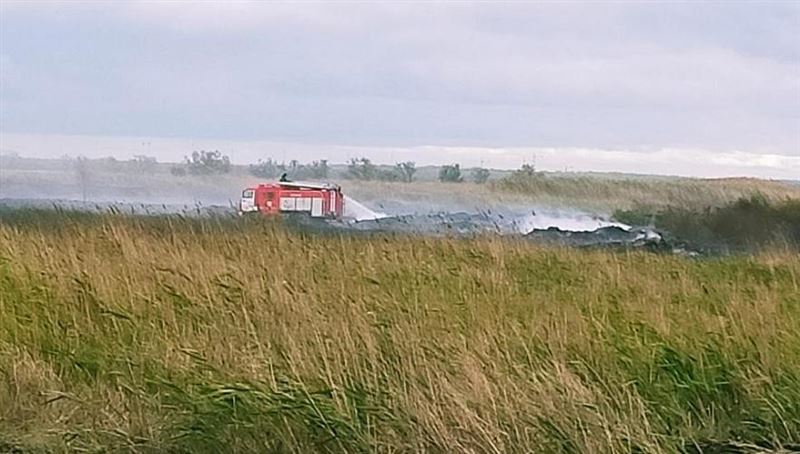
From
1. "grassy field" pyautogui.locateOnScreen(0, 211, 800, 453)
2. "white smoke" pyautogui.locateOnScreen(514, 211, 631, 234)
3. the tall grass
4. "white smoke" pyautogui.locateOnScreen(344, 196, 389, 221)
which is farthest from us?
the tall grass

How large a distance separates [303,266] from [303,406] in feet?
15.5

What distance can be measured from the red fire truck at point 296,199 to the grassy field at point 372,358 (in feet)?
43.9

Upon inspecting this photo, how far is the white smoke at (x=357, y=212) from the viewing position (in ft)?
82.5

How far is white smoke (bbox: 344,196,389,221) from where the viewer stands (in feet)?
82.5

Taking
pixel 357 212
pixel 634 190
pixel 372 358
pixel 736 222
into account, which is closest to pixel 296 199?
pixel 357 212

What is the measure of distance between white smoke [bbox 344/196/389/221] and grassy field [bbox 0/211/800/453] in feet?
47.5

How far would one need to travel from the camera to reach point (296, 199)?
2452 centimetres

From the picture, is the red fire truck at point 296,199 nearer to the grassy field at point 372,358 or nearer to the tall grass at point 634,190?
the tall grass at point 634,190

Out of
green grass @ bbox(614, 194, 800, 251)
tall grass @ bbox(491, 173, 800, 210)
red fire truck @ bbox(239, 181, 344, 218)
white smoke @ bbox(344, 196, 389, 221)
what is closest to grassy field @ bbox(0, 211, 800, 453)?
green grass @ bbox(614, 194, 800, 251)

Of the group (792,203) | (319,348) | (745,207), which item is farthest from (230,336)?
→ (792,203)

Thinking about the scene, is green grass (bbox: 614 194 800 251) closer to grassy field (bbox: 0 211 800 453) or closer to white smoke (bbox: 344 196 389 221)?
white smoke (bbox: 344 196 389 221)

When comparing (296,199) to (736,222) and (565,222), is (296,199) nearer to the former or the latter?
(565,222)

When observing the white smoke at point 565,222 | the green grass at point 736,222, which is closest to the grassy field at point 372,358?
the green grass at point 736,222

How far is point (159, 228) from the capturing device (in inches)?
523
